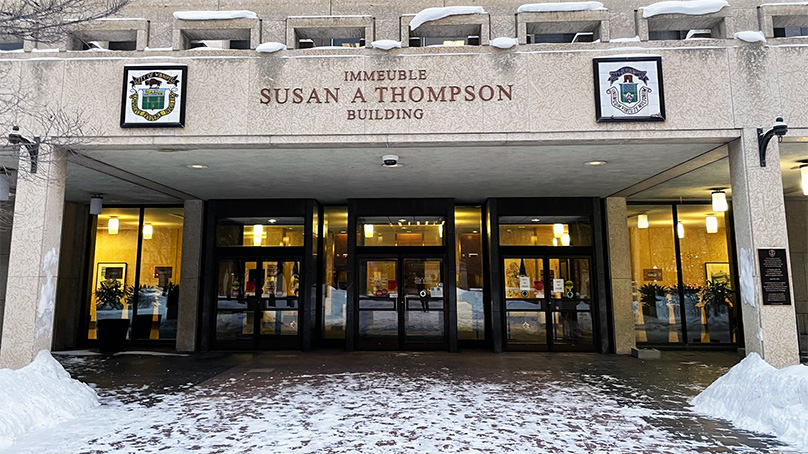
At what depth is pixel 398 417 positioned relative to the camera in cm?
586

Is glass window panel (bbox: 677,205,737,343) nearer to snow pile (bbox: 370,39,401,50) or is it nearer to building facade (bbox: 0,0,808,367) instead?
building facade (bbox: 0,0,808,367)

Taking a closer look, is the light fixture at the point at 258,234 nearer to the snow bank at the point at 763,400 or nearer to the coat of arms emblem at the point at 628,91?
the coat of arms emblem at the point at 628,91

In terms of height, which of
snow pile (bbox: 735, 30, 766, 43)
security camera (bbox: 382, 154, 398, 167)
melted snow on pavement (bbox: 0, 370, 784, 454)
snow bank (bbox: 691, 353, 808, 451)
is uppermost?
snow pile (bbox: 735, 30, 766, 43)

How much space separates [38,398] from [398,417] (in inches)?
168

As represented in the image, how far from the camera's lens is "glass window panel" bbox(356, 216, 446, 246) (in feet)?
36.7

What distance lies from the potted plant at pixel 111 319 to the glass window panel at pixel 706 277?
12906 mm

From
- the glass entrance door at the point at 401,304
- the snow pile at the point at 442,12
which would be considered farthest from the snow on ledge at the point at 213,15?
the glass entrance door at the point at 401,304

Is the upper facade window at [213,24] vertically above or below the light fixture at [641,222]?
above

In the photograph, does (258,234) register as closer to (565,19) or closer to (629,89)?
(565,19)

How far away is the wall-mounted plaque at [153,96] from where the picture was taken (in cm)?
689

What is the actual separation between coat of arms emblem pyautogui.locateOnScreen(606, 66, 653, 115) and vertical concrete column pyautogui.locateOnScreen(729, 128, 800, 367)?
142cm

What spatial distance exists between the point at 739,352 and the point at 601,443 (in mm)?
7303

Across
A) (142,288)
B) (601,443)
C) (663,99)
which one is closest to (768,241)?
(663,99)

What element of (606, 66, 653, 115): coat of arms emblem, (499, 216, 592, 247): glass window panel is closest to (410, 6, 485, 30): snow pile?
(606, 66, 653, 115): coat of arms emblem
